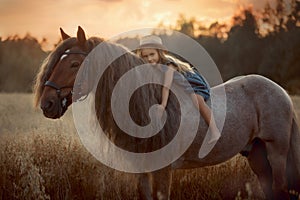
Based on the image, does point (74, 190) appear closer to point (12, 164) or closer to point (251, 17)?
point (12, 164)

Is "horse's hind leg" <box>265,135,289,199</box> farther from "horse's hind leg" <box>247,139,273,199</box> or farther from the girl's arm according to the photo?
the girl's arm

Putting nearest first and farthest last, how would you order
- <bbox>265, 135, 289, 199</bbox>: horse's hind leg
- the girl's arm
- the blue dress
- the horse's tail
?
the girl's arm
the blue dress
<bbox>265, 135, 289, 199</bbox>: horse's hind leg
the horse's tail

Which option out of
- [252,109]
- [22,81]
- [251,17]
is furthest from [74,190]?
[22,81]

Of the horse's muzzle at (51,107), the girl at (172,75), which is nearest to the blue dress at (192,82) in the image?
the girl at (172,75)

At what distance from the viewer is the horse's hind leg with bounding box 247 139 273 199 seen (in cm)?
518

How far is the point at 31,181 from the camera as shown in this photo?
468cm

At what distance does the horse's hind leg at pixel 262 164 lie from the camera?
518 cm

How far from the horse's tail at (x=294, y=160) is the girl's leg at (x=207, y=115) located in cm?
107

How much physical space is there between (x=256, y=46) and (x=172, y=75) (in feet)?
85.7

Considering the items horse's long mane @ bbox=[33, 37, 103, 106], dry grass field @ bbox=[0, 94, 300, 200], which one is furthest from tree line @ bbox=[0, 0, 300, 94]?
horse's long mane @ bbox=[33, 37, 103, 106]

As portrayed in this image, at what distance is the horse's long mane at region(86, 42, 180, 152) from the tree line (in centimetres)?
2426

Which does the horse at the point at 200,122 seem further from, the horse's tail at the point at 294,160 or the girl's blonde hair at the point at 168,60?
the girl's blonde hair at the point at 168,60

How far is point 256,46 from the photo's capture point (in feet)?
96.2

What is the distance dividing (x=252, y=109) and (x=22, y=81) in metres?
32.6
